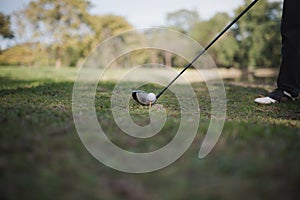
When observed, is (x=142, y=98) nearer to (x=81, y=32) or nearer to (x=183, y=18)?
(x=81, y=32)

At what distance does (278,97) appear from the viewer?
4875 mm

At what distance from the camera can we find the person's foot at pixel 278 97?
189 inches

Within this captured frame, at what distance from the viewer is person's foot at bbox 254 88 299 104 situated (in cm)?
481

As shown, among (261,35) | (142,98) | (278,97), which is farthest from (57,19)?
(278,97)

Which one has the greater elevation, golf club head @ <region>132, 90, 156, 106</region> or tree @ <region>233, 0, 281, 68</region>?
tree @ <region>233, 0, 281, 68</region>

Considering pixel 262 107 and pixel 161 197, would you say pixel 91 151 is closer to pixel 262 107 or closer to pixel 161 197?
pixel 161 197

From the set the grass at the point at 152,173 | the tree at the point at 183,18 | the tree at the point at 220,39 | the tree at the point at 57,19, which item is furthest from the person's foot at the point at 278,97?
the tree at the point at 183,18

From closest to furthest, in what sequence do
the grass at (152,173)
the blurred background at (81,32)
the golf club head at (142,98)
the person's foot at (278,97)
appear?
the grass at (152,173), the golf club head at (142,98), the person's foot at (278,97), the blurred background at (81,32)

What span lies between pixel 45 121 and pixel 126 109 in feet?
4.25

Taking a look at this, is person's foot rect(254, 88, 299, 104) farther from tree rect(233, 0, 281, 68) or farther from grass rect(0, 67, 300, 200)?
tree rect(233, 0, 281, 68)

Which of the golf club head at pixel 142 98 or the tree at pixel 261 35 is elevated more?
the tree at pixel 261 35

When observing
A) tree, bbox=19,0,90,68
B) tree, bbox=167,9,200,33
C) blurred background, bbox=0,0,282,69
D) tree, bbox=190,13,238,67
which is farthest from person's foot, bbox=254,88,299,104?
tree, bbox=167,9,200,33

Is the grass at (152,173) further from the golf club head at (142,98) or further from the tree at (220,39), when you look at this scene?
the tree at (220,39)

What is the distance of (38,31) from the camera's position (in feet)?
111
